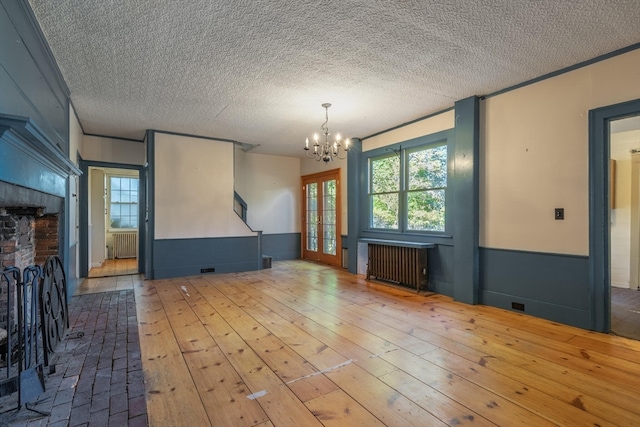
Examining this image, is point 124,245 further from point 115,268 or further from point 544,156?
point 544,156

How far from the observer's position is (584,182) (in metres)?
3.22

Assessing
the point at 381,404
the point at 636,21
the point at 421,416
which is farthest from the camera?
the point at 636,21

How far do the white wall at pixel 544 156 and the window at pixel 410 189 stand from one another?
78 centimetres

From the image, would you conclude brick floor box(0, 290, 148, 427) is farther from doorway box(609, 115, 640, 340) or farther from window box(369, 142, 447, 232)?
doorway box(609, 115, 640, 340)

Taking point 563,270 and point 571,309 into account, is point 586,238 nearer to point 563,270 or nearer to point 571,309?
point 563,270

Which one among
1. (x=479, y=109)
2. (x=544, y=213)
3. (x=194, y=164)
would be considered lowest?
(x=544, y=213)

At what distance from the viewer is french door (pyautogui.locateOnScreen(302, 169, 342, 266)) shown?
7273 millimetres

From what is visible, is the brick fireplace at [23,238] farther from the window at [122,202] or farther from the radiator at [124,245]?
the window at [122,202]

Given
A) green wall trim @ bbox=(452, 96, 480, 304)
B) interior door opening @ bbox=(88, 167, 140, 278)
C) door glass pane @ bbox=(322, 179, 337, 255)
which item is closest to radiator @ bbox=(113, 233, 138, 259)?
interior door opening @ bbox=(88, 167, 140, 278)

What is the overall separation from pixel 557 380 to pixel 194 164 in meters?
6.03

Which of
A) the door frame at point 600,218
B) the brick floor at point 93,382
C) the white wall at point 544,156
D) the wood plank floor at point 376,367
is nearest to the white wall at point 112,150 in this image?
the wood plank floor at point 376,367

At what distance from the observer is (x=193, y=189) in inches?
237

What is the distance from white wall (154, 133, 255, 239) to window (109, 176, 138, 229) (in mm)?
3459

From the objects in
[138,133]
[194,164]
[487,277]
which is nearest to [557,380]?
[487,277]
